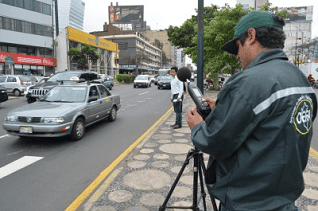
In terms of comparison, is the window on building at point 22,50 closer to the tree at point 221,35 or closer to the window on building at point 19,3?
the window on building at point 19,3

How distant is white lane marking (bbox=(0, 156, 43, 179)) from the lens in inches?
167

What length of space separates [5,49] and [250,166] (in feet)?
132

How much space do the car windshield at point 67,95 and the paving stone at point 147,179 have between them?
3649 mm

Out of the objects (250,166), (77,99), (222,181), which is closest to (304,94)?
(250,166)

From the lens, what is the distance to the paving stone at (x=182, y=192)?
3.17 meters

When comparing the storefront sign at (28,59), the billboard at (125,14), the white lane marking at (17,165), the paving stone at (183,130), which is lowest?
the white lane marking at (17,165)

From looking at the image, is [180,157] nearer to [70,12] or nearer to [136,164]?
[136,164]


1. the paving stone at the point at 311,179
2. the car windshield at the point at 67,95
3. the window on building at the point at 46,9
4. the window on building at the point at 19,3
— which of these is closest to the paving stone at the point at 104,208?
the paving stone at the point at 311,179

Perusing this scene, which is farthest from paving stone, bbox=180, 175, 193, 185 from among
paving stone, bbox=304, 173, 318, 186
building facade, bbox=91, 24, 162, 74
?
building facade, bbox=91, 24, 162, 74

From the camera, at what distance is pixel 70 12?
17725 centimetres

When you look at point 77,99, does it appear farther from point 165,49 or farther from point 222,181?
point 165,49

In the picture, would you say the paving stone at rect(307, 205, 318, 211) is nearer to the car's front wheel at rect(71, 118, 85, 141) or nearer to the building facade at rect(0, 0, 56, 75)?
the car's front wheel at rect(71, 118, 85, 141)

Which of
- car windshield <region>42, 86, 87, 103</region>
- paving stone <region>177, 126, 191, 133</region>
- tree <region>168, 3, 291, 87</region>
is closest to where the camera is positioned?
car windshield <region>42, 86, 87, 103</region>

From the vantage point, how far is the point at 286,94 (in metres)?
1.13
